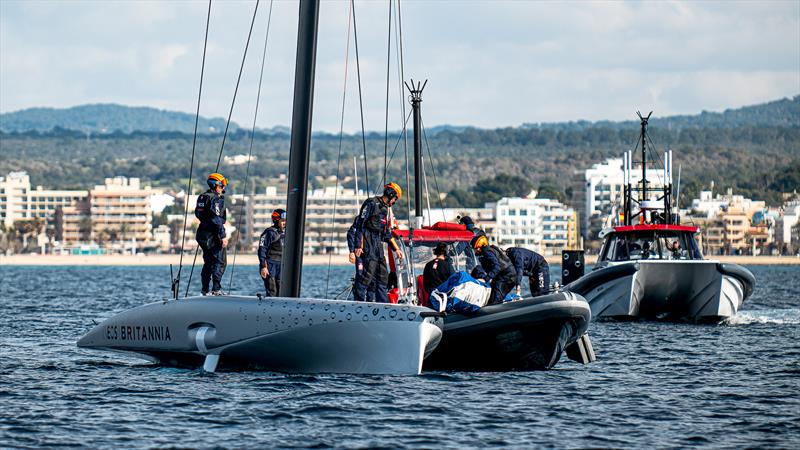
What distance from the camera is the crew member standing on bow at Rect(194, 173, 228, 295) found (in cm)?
2258

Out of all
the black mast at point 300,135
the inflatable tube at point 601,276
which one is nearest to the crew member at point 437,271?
the black mast at point 300,135

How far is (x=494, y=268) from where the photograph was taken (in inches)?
→ 900

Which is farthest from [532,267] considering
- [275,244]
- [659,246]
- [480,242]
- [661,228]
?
[659,246]

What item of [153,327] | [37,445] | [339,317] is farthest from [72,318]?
[37,445]

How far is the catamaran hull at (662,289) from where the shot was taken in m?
36.9

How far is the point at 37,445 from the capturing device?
53.4 ft

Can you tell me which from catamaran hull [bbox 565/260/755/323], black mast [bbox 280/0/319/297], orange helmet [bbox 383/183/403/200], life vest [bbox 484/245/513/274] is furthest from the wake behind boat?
black mast [bbox 280/0/319/297]

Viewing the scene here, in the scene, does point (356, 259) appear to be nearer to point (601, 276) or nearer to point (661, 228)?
point (601, 276)

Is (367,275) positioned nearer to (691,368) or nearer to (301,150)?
(301,150)

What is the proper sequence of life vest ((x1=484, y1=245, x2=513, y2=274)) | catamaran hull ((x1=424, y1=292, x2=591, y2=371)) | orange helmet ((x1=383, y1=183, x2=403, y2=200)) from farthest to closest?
1. life vest ((x1=484, y1=245, x2=513, y2=274))
2. orange helmet ((x1=383, y1=183, x2=403, y2=200))
3. catamaran hull ((x1=424, y1=292, x2=591, y2=371))

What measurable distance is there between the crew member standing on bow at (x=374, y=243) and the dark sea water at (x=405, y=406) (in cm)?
175

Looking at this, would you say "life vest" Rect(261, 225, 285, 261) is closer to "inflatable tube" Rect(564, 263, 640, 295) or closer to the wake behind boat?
"inflatable tube" Rect(564, 263, 640, 295)

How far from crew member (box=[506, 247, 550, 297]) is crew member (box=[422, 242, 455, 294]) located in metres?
3.20

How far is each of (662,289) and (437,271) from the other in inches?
605
